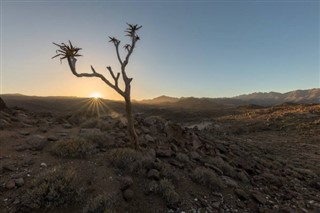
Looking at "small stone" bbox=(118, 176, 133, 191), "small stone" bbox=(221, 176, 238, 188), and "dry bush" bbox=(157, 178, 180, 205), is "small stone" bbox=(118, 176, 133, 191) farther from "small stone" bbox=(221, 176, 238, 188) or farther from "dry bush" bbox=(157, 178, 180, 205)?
"small stone" bbox=(221, 176, 238, 188)

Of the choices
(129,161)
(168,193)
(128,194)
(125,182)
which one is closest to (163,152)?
(129,161)

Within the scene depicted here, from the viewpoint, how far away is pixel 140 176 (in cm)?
890

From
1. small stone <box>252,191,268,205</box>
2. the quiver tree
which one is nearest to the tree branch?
the quiver tree

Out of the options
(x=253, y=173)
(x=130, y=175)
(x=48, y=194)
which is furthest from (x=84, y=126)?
(x=253, y=173)

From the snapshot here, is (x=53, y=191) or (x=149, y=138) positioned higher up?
(x=149, y=138)

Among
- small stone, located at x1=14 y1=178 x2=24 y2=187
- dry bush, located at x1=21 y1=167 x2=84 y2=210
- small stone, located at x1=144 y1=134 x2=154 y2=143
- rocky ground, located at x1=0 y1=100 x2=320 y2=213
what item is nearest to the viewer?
dry bush, located at x1=21 y1=167 x2=84 y2=210

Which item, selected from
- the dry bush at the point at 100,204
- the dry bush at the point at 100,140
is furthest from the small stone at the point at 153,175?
the dry bush at the point at 100,140

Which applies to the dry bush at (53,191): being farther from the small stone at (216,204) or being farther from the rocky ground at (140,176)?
the small stone at (216,204)

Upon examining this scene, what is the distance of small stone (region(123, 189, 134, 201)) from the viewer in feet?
25.1

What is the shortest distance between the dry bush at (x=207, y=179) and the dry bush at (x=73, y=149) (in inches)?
A: 160

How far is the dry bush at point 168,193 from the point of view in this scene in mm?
7962

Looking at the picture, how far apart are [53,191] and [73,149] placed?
270cm

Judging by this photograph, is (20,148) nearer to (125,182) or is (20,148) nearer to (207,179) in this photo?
(125,182)

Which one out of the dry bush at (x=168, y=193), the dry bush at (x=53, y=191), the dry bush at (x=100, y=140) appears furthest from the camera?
the dry bush at (x=100, y=140)
